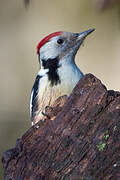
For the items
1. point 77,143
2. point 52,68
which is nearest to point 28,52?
point 52,68

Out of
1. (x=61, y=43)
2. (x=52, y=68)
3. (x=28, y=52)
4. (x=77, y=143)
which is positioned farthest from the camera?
(x=28, y=52)

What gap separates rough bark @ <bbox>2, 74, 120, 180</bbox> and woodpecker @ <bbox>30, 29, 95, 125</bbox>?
885 millimetres

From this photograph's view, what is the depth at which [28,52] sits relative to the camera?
766cm

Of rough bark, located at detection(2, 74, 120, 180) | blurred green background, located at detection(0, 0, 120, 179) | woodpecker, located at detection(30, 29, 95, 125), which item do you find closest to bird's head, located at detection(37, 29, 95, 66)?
woodpecker, located at detection(30, 29, 95, 125)

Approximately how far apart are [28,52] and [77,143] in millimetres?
4475

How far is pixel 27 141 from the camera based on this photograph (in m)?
3.61

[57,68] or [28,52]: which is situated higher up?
[28,52]

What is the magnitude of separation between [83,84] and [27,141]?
0.62 m

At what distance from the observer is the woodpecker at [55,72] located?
4.59m

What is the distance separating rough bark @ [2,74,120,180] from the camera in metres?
3.22

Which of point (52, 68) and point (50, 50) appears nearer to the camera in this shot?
point (52, 68)

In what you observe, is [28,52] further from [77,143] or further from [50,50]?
[77,143]

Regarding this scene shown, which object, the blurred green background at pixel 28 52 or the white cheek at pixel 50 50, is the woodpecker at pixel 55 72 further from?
the blurred green background at pixel 28 52

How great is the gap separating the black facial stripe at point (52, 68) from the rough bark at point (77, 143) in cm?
102
